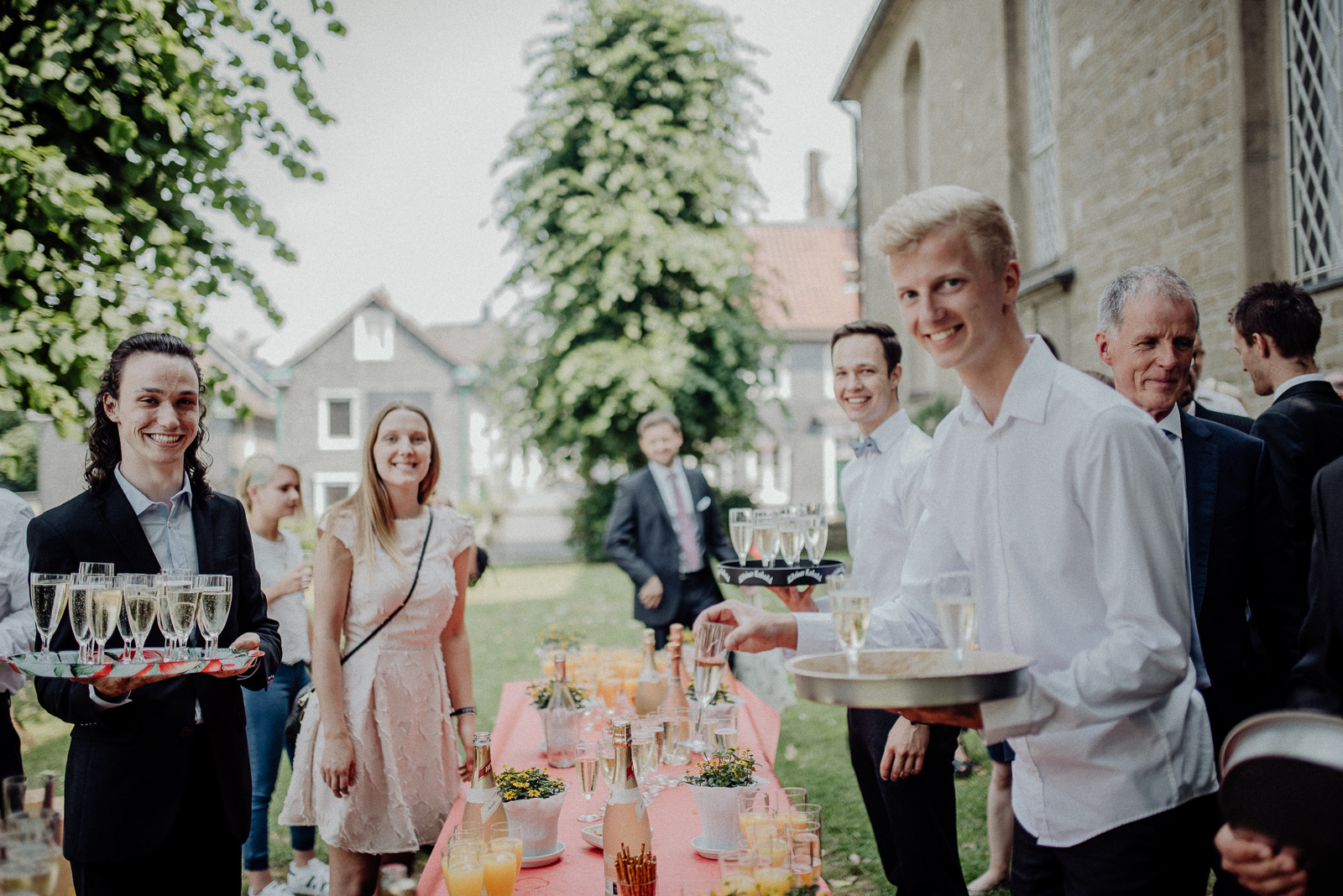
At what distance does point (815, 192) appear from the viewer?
39.8 metres

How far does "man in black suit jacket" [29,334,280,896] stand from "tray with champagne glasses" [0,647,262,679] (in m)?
0.15

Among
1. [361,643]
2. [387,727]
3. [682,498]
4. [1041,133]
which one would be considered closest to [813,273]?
[1041,133]

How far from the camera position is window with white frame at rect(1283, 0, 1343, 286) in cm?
591

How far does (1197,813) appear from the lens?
180 cm

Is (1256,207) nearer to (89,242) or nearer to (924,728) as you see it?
(924,728)

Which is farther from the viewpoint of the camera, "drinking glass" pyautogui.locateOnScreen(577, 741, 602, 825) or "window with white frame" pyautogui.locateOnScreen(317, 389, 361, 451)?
"window with white frame" pyautogui.locateOnScreen(317, 389, 361, 451)

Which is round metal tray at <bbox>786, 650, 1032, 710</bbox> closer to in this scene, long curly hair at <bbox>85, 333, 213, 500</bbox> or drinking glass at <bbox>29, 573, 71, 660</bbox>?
drinking glass at <bbox>29, 573, 71, 660</bbox>

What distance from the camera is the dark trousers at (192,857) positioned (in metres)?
2.54

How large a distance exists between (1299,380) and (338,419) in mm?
33077

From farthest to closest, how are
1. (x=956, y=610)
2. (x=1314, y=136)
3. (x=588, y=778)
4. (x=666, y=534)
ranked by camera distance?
(x=666, y=534) → (x=1314, y=136) → (x=588, y=778) → (x=956, y=610)

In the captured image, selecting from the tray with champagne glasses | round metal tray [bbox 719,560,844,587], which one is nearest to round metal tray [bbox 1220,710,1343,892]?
round metal tray [bbox 719,560,844,587]

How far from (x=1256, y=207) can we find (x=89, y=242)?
7.44 m

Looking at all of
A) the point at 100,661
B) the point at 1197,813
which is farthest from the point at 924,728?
the point at 100,661

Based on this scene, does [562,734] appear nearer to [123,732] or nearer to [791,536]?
[791,536]
